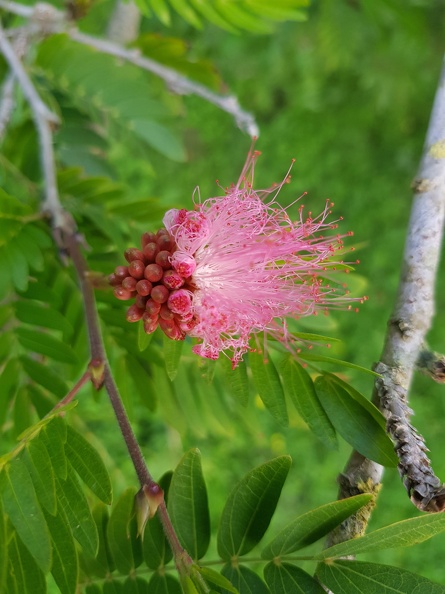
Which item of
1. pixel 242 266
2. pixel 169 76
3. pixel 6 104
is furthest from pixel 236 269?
pixel 169 76

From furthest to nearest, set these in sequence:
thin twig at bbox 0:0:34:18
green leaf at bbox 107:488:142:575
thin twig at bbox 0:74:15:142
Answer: thin twig at bbox 0:0:34:18
thin twig at bbox 0:74:15:142
green leaf at bbox 107:488:142:575

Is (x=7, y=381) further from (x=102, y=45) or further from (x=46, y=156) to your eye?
(x=102, y=45)

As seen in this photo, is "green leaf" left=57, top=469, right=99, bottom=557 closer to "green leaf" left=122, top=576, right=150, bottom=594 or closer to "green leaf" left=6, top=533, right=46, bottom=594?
"green leaf" left=6, top=533, right=46, bottom=594

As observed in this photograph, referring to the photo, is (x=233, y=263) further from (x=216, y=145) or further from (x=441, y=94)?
(x=216, y=145)

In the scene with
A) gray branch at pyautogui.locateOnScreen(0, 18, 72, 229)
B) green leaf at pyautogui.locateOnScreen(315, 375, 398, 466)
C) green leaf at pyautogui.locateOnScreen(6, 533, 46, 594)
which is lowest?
green leaf at pyautogui.locateOnScreen(6, 533, 46, 594)

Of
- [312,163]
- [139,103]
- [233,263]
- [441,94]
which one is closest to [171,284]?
[233,263]

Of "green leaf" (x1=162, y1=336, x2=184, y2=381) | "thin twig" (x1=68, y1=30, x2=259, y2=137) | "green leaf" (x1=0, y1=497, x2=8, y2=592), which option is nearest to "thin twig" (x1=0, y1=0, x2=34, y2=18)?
"thin twig" (x1=68, y1=30, x2=259, y2=137)
